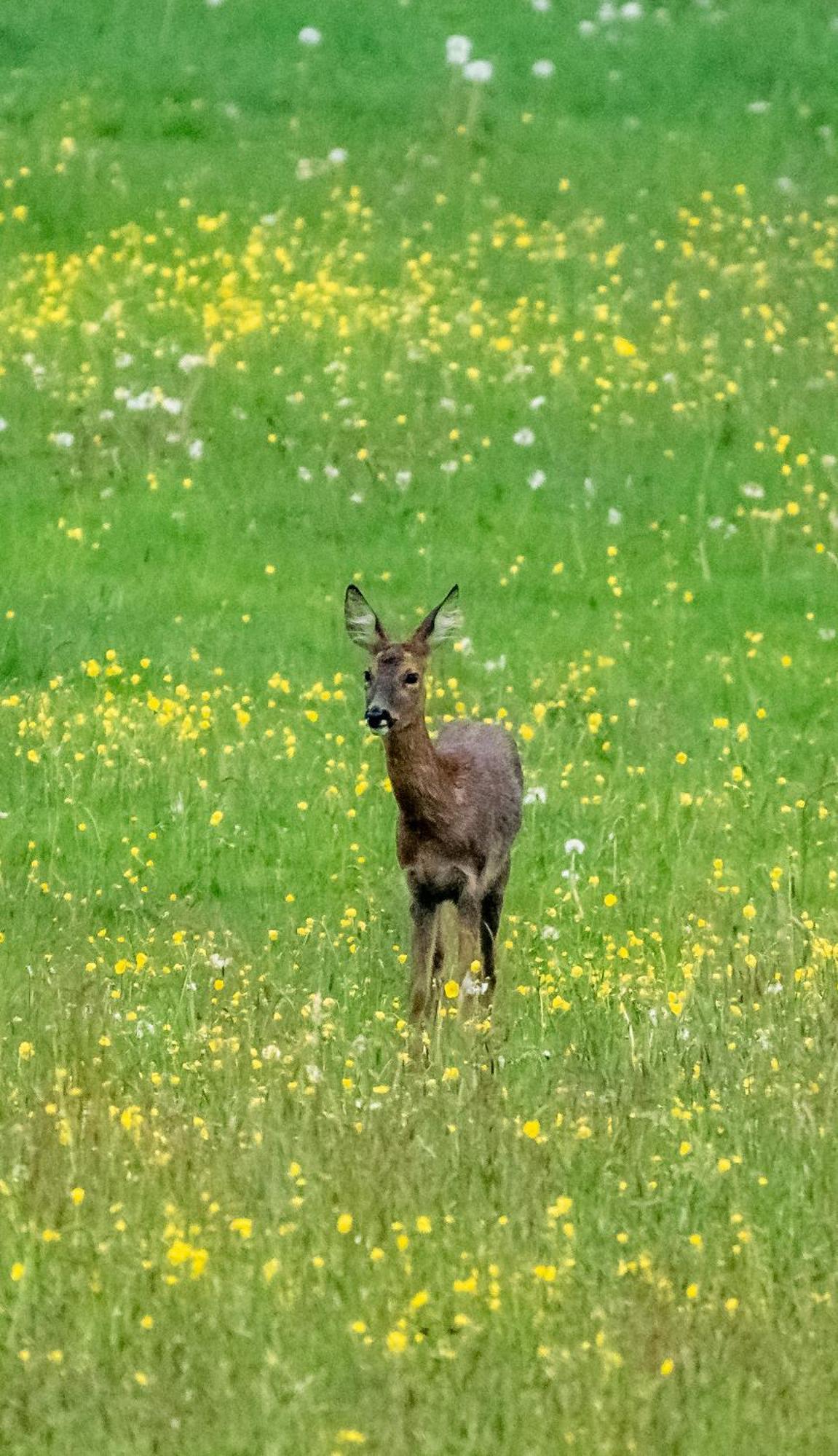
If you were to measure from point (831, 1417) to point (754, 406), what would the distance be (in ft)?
42.3

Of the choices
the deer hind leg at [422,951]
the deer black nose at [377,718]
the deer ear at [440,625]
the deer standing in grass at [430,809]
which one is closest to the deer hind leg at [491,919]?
the deer standing in grass at [430,809]

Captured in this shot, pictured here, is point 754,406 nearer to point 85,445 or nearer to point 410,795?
point 85,445

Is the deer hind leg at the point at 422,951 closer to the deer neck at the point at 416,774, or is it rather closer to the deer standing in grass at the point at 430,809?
the deer standing in grass at the point at 430,809

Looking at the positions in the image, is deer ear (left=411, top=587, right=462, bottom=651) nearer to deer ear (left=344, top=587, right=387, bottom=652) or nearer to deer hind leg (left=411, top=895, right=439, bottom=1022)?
deer ear (left=344, top=587, right=387, bottom=652)

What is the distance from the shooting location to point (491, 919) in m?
9.48

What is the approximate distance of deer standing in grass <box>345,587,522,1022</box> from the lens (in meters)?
8.31

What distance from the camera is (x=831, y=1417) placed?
565 centimetres

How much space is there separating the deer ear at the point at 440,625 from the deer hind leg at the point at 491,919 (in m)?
1.11

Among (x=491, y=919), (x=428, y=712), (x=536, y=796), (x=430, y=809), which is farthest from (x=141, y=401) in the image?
(x=430, y=809)

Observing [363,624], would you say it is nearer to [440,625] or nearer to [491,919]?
[440,625]

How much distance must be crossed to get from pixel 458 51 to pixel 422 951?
1674 cm

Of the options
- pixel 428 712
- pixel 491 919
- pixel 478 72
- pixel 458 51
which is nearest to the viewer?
pixel 491 919

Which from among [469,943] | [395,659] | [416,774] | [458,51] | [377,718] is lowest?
[469,943]

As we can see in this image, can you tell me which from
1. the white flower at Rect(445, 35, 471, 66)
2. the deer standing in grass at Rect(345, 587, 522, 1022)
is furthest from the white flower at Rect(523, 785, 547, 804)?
the white flower at Rect(445, 35, 471, 66)
